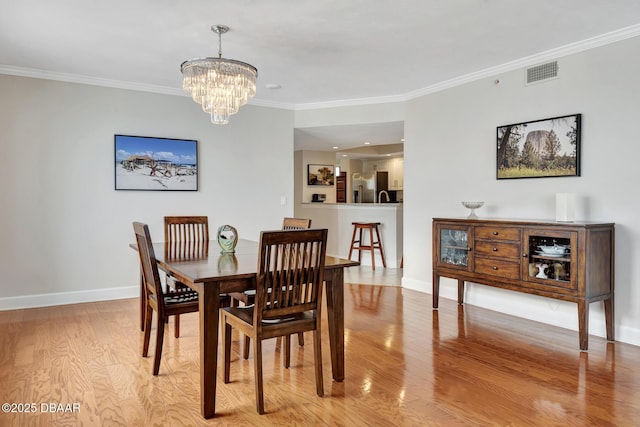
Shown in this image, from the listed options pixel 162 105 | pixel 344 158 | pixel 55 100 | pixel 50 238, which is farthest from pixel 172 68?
pixel 344 158

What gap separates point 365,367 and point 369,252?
444 centimetres

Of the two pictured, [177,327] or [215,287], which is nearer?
[215,287]

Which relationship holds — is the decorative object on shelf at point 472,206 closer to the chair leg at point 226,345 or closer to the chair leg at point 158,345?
the chair leg at point 226,345

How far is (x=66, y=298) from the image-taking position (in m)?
4.51

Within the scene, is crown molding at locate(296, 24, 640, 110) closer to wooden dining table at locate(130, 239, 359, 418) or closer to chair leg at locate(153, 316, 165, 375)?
wooden dining table at locate(130, 239, 359, 418)

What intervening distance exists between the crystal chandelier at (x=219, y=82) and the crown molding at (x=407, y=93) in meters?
2.16

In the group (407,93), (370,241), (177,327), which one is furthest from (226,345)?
(370,241)

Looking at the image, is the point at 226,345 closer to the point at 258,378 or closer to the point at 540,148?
the point at 258,378

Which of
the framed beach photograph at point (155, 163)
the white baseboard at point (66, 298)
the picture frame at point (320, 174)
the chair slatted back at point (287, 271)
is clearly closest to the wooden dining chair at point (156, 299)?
the chair slatted back at point (287, 271)

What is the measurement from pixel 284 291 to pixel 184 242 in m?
1.63

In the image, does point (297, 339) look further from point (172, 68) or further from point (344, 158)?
point (344, 158)

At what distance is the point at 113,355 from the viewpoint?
9.79 ft

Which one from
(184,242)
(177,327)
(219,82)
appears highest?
(219,82)

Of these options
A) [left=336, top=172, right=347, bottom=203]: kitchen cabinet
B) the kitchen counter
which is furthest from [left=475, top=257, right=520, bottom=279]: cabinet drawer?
[left=336, top=172, right=347, bottom=203]: kitchen cabinet
